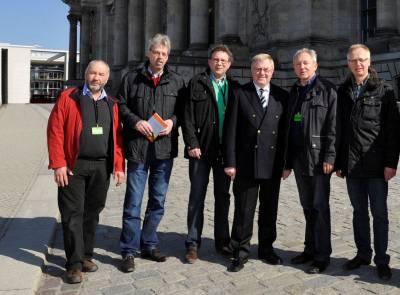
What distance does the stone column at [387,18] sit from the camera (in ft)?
67.5

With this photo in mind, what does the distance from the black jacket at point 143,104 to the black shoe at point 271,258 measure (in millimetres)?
1485

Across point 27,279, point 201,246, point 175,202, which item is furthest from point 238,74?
point 27,279

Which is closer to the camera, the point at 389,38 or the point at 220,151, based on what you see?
the point at 220,151

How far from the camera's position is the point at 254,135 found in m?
4.95

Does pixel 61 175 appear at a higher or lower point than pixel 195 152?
lower

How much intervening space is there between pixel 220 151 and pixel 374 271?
200 cm

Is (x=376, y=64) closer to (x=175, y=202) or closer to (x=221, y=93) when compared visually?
(x=175, y=202)

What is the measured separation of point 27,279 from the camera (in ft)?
14.8

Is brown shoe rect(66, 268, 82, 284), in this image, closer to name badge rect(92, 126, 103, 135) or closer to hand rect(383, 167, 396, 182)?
name badge rect(92, 126, 103, 135)

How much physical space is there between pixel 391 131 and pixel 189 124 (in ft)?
6.64

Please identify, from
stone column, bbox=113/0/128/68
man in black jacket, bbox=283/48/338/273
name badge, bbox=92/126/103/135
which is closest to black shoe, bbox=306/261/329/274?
man in black jacket, bbox=283/48/338/273

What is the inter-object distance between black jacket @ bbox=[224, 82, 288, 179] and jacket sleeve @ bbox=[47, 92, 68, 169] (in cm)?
164

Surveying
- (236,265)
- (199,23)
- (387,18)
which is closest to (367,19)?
(387,18)

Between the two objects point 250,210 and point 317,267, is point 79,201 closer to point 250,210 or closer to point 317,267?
point 250,210
